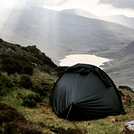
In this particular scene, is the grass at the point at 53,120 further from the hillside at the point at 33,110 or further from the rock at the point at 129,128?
the rock at the point at 129,128

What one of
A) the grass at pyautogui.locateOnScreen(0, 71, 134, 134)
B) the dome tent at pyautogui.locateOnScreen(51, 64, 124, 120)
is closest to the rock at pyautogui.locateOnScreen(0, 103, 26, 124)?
the grass at pyautogui.locateOnScreen(0, 71, 134, 134)

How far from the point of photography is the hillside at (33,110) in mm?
17328

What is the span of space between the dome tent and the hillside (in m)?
0.66

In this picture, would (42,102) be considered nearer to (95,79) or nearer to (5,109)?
(95,79)

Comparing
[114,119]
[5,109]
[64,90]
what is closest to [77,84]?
[64,90]

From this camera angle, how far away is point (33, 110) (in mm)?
22406

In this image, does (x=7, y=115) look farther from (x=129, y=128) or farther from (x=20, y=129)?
(x=129, y=128)

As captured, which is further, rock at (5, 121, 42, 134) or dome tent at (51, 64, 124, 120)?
dome tent at (51, 64, 124, 120)

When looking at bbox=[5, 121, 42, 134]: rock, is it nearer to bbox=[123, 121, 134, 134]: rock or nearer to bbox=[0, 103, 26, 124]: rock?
bbox=[0, 103, 26, 124]: rock

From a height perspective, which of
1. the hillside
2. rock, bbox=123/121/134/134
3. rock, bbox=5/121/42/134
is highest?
rock, bbox=5/121/42/134

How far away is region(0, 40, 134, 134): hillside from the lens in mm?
17328

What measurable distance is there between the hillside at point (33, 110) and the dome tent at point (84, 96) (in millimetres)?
659

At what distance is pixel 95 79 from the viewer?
912 inches

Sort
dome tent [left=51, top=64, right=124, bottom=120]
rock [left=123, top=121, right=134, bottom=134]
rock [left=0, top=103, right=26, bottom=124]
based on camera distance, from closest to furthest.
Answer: rock [left=0, top=103, right=26, bottom=124], rock [left=123, top=121, right=134, bottom=134], dome tent [left=51, top=64, right=124, bottom=120]
